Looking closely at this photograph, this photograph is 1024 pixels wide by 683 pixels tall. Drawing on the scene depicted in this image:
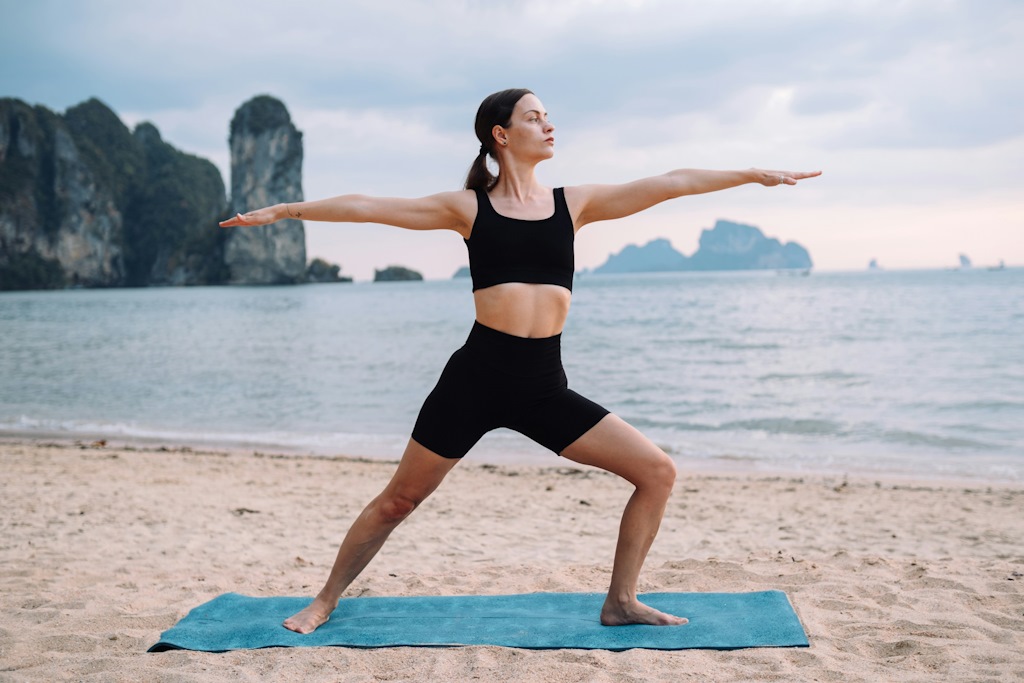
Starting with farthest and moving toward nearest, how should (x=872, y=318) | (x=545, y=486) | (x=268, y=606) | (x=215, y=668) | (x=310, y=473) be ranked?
(x=872, y=318) → (x=310, y=473) → (x=545, y=486) → (x=268, y=606) → (x=215, y=668)

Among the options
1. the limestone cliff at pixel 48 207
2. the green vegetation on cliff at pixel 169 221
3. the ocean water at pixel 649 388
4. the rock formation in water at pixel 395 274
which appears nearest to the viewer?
the ocean water at pixel 649 388

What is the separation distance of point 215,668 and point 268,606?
34.6 inches

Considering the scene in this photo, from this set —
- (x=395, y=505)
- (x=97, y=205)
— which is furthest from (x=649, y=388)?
(x=97, y=205)

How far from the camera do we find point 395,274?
497ft

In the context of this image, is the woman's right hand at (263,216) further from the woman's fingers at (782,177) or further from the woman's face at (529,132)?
the woman's fingers at (782,177)

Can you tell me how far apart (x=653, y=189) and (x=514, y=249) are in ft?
2.40

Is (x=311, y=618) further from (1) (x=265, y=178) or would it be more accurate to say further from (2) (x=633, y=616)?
(1) (x=265, y=178)

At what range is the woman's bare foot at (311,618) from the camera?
396 cm

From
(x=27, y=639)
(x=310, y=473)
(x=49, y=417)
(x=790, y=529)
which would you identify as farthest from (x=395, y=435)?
(x=27, y=639)

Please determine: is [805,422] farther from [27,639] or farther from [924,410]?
[27,639]

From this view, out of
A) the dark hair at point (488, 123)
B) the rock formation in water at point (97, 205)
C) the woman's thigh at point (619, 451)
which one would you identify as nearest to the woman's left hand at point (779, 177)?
the dark hair at point (488, 123)

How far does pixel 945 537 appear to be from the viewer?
258 inches

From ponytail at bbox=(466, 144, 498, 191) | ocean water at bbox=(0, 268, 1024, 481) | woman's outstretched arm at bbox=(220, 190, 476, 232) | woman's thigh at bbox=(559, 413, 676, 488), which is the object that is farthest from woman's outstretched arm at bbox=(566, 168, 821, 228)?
ocean water at bbox=(0, 268, 1024, 481)

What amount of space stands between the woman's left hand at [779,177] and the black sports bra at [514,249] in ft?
3.03
